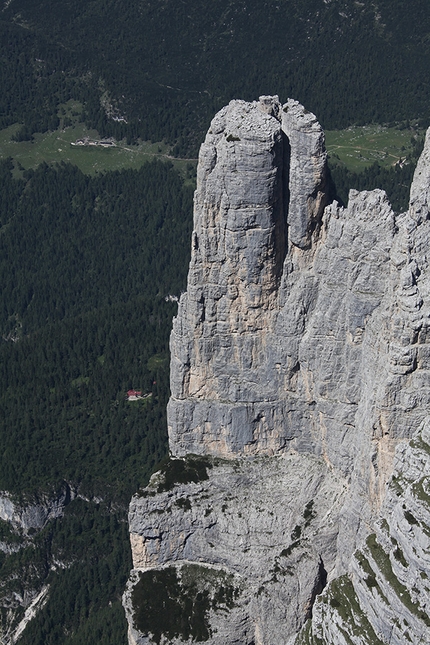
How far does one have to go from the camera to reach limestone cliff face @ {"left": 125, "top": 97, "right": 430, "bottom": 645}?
88875 mm

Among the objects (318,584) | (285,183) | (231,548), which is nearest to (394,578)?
(318,584)

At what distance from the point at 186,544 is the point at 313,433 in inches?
483

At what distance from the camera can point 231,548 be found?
97812mm

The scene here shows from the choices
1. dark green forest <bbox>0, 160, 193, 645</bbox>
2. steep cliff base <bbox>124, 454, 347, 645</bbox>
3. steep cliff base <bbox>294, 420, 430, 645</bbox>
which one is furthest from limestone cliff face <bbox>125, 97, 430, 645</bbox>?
dark green forest <bbox>0, 160, 193, 645</bbox>

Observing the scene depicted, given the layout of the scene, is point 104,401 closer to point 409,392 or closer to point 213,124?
point 213,124

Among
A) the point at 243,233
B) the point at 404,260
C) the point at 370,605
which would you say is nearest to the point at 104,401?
the point at 243,233

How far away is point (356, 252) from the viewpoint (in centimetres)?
9031

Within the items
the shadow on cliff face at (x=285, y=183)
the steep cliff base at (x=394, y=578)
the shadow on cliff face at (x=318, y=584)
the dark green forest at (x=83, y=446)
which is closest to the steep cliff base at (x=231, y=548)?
the shadow on cliff face at (x=318, y=584)

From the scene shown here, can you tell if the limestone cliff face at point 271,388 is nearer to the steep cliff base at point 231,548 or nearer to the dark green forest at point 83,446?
the steep cliff base at point 231,548

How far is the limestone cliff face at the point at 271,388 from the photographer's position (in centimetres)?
8888

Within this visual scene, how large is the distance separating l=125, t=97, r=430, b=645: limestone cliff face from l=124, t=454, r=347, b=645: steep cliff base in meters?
0.11

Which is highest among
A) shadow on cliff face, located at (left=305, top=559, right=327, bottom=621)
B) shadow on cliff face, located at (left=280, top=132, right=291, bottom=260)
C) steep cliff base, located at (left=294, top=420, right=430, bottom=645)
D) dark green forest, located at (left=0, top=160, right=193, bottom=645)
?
shadow on cliff face, located at (left=280, top=132, right=291, bottom=260)

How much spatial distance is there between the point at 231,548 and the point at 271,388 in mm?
11759

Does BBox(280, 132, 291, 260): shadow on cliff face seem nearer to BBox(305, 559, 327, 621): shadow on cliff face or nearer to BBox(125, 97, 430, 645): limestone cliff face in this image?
BBox(125, 97, 430, 645): limestone cliff face
